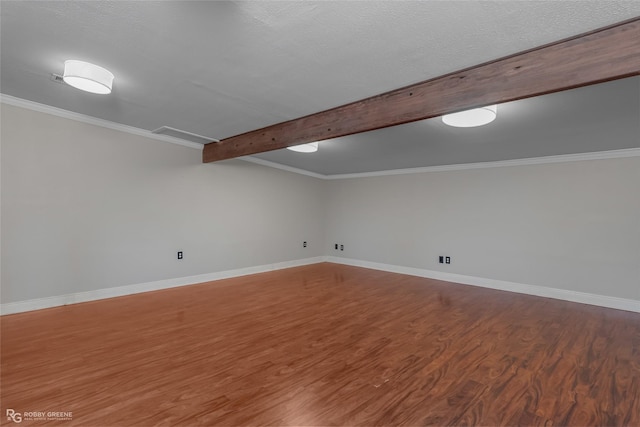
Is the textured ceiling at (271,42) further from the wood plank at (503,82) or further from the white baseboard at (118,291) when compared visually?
the white baseboard at (118,291)

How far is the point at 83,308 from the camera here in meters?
3.19

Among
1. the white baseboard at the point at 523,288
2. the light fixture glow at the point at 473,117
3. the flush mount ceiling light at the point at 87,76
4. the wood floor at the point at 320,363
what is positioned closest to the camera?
the wood floor at the point at 320,363

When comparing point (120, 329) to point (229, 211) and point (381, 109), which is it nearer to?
point (229, 211)

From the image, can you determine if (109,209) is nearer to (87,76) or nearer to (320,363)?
(87,76)

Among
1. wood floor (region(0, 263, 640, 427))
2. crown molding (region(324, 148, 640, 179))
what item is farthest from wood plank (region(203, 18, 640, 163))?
crown molding (region(324, 148, 640, 179))

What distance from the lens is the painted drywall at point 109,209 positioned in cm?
299

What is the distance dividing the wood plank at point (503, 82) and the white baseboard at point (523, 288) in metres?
3.78

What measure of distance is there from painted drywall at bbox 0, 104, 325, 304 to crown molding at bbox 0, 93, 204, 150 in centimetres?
6

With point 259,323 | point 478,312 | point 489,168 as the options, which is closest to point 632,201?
point 489,168

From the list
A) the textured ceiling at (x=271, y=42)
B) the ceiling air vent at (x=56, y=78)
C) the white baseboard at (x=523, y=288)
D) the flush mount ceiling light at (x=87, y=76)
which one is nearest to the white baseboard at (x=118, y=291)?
the textured ceiling at (x=271, y=42)

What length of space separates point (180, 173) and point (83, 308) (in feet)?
7.13

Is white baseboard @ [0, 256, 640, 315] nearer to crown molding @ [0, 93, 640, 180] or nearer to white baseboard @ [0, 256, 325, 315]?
white baseboard @ [0, 256, 325, 315]

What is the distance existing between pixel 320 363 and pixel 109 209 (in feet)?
11.2

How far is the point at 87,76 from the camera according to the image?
2098 millimetres
